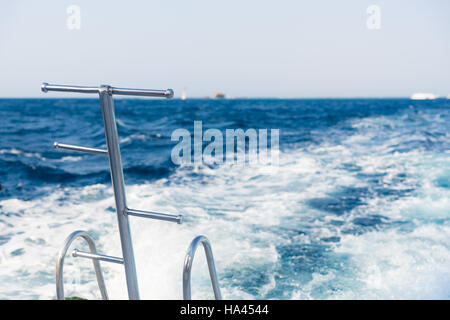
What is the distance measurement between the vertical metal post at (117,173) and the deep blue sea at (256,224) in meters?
2.35

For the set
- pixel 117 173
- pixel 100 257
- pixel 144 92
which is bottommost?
pixel 100 257

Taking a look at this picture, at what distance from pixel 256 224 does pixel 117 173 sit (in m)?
4.10

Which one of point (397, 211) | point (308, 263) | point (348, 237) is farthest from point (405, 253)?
point (397, 211)

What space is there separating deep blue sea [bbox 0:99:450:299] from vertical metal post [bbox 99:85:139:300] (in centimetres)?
235

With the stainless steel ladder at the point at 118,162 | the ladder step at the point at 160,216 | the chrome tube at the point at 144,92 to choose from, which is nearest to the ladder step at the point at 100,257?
the stainless steel ladder at the point at 118,162

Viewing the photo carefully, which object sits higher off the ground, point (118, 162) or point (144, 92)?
point (144, 92)

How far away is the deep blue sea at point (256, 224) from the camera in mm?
3455

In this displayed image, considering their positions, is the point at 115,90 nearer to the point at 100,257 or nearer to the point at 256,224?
the point at 100,257

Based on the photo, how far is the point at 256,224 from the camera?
4.95 meters

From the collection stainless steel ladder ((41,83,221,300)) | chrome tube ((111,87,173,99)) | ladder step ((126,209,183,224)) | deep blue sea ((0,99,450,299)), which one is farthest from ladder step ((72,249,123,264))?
deep blue sea ((0,99,450,299))

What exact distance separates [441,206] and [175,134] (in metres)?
11.4

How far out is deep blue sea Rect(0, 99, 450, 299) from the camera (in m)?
3.46

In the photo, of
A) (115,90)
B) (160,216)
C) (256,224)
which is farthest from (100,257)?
(256,224)

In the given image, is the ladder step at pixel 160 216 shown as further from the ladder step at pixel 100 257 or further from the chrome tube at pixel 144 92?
the chrome tube at pixel 144 92
